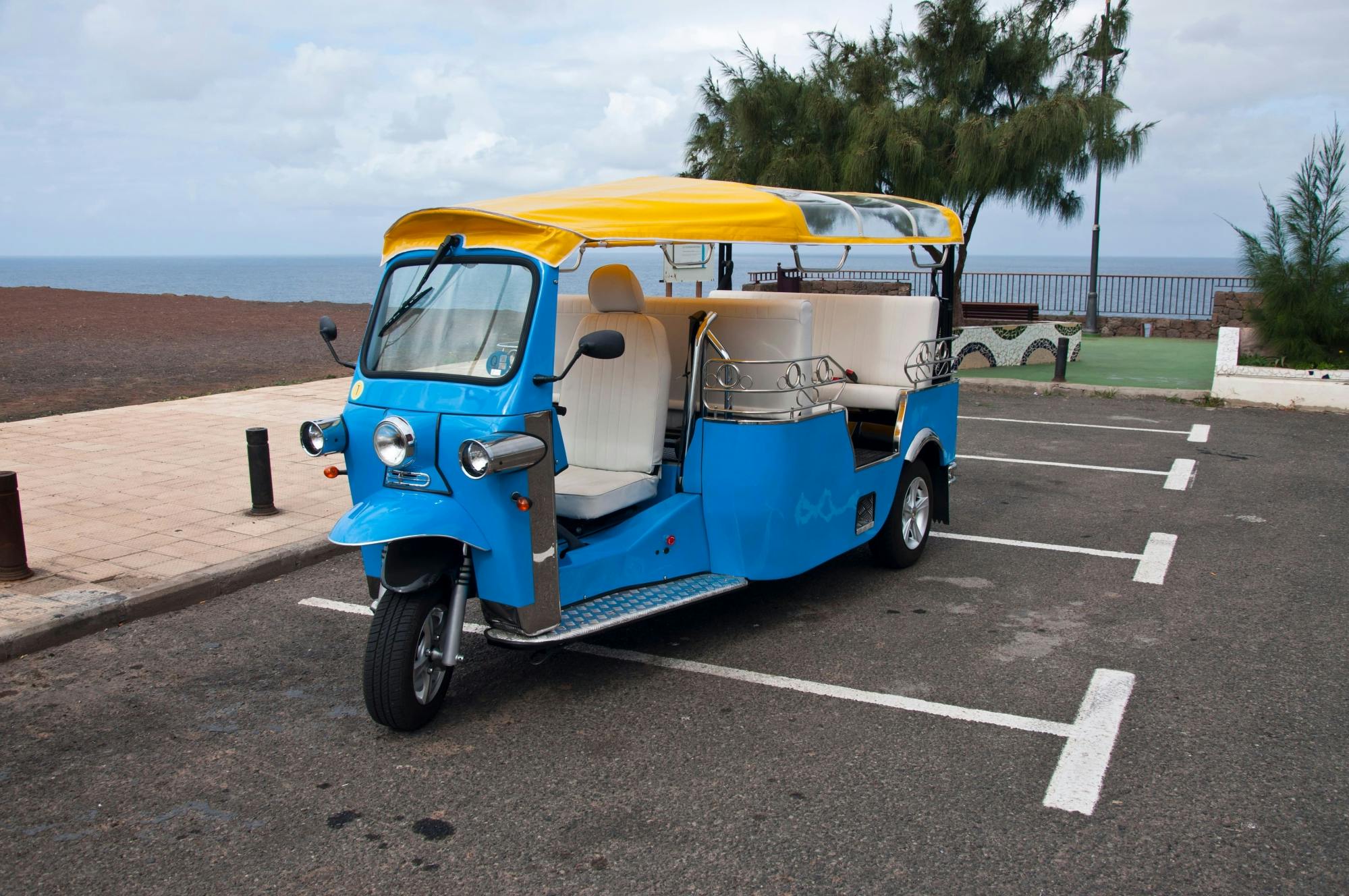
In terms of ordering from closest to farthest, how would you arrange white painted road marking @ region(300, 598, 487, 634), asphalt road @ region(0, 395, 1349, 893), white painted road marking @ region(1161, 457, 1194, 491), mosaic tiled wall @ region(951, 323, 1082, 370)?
asphalt road @ region(0, 395, 1349, 893), white painted road marking @ region(300, 598, 487, 634), white painted road marking @ region(1161, 457, 1194, 491), mosaic tiled wall @ region(951, 323, 1082, 370)

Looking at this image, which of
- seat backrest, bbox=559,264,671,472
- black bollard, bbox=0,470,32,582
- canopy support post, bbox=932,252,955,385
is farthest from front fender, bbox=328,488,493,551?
canopy support post, bbox=932,252,955,385

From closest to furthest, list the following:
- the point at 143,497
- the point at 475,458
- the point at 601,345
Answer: the point at 475,458
the point at 601,345
the point at 143,497

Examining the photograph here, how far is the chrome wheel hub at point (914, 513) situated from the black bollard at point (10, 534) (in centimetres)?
528

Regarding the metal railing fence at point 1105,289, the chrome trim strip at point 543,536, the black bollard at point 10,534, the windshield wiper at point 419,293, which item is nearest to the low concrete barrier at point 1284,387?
the metal railing fence at point 1105,289

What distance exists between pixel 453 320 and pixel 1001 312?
17.1 meters

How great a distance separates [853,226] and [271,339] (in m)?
18.1

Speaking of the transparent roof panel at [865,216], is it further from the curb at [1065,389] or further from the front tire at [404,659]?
the curb at [1065,389]

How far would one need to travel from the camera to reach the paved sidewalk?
633 cm

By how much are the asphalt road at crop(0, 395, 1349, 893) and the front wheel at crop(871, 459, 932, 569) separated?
14 centimetres

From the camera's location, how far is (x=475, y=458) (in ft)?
14.0

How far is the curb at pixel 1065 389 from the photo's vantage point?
14086 millimetres

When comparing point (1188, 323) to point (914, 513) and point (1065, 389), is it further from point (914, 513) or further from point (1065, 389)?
point (914, 513)

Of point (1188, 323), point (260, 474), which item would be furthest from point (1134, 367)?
point (260, 474)

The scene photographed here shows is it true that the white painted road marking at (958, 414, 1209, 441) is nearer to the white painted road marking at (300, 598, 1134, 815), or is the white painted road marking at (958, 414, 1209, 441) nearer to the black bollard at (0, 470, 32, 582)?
the white painted road marking at (300, 598, 1134, 815)
